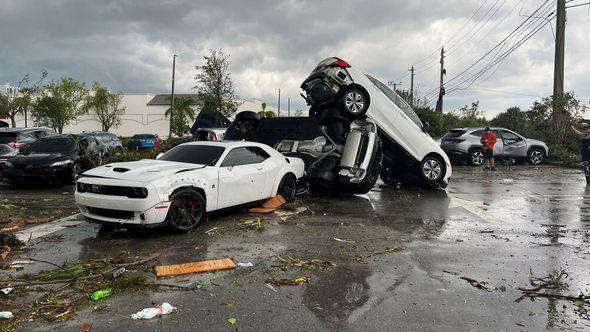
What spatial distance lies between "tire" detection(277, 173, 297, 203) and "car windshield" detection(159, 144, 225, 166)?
65.6 inches

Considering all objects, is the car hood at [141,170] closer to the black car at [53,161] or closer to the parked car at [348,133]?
the parked car at [348,133]

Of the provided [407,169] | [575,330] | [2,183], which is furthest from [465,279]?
[2,183]

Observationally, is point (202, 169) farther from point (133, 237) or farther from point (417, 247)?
point (417, 247)

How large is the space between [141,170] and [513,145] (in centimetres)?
1684

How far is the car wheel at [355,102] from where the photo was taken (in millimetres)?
9828

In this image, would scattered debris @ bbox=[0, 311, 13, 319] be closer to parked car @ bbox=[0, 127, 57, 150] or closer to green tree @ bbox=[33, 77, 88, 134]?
parked car @ bbox=[0, 127, 57, 150]

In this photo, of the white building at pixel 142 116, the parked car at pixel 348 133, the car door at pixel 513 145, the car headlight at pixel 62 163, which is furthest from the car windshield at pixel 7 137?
the white building at pixel 142 116

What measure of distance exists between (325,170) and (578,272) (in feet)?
17.9

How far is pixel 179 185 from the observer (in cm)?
632

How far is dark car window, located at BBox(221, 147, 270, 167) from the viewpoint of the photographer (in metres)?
7.42

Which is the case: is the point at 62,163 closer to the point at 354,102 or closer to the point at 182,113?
the point at 354,102

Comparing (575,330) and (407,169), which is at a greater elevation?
(407,169)

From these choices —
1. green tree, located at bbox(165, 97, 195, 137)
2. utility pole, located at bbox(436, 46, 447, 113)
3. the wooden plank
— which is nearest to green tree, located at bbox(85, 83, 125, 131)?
green tree, located at bbox(165, 97, 195, 137)

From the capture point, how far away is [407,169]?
11734 millimetres
